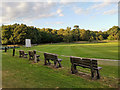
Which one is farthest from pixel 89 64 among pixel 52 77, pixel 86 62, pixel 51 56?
pixel 51 56

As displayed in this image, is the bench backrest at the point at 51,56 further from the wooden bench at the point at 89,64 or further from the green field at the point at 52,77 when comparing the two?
the wooden bench at the point at 89,64

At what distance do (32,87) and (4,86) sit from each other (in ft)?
3.73

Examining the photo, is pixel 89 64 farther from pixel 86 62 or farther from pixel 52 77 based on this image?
pixel 52 77

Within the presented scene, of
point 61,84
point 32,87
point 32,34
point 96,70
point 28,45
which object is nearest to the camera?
point 32,87

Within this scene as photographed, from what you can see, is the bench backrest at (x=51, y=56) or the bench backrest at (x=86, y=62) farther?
the bench backrest at (x=51, y=56)

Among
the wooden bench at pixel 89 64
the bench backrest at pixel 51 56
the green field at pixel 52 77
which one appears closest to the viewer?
the green field at pixel 52 77

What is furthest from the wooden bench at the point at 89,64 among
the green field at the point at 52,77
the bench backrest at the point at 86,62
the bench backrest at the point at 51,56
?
the bench backrest at the point at 51,56

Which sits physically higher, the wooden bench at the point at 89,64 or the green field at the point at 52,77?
the wooden bench at the point at 89,64

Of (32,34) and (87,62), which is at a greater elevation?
(32,34)

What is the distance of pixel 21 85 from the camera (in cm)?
439

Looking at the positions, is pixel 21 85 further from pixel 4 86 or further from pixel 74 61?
pixel 74 61

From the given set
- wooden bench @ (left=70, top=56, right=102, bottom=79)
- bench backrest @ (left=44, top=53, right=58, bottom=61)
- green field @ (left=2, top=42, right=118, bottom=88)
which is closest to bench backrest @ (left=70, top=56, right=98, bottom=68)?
wooden bench @ (left=70, top=56, right=102, bottom=79)

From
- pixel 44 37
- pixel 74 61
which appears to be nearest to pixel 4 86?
pixel 74 61

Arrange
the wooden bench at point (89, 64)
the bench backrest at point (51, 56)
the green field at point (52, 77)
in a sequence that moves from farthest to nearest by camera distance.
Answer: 1. the bench backrest at point (51, 56)
2. the wooden bench at point (89, 64)
3. the green field at point (52, 77)
